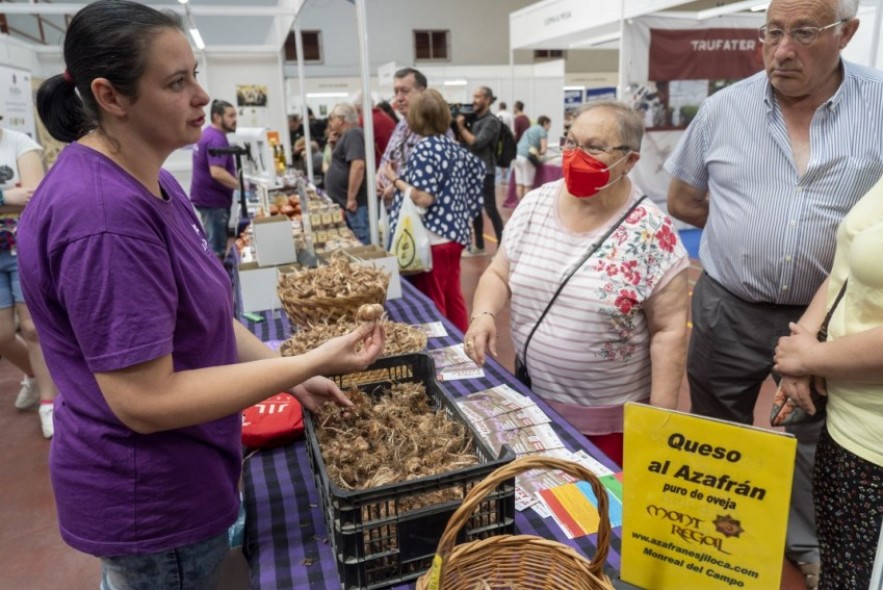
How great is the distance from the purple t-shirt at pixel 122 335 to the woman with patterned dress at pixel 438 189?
2.21 meters

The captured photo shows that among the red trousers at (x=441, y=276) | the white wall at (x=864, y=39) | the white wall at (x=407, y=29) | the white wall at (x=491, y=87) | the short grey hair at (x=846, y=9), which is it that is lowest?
the red trousers at (x=441, y=276)

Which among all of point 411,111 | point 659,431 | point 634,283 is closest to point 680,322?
point 634,283

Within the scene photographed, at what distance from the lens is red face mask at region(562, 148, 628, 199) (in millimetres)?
1571

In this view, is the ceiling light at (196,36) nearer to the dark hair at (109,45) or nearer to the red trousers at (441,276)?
the red trousers at (441,276)

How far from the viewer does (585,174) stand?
157 centimetres

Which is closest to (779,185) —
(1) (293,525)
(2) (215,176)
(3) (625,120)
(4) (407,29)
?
(3) (625,120)

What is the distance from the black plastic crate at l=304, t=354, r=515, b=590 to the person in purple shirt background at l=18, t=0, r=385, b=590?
0.71 ft

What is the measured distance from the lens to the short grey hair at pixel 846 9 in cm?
158

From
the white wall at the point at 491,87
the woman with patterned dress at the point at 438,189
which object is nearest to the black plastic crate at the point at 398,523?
the woman with patterned dress at the point at 438,189

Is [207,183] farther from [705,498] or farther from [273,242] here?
[705,498]

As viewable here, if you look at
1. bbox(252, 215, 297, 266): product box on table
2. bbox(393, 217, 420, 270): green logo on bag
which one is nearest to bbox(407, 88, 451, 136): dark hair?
bbox(393, 217, 420, 270): green logo on bag

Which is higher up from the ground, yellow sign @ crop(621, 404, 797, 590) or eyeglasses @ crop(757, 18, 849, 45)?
eyeglasses @ crop(757, 18, 849, 45)

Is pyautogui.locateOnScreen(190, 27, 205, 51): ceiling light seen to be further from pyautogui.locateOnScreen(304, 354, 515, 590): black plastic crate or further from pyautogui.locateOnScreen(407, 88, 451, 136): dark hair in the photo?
pyautogui.locateOnScreen(304, 354, 515, 590): black plastic crate

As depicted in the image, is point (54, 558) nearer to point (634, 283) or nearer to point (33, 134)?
point (634, 283)
